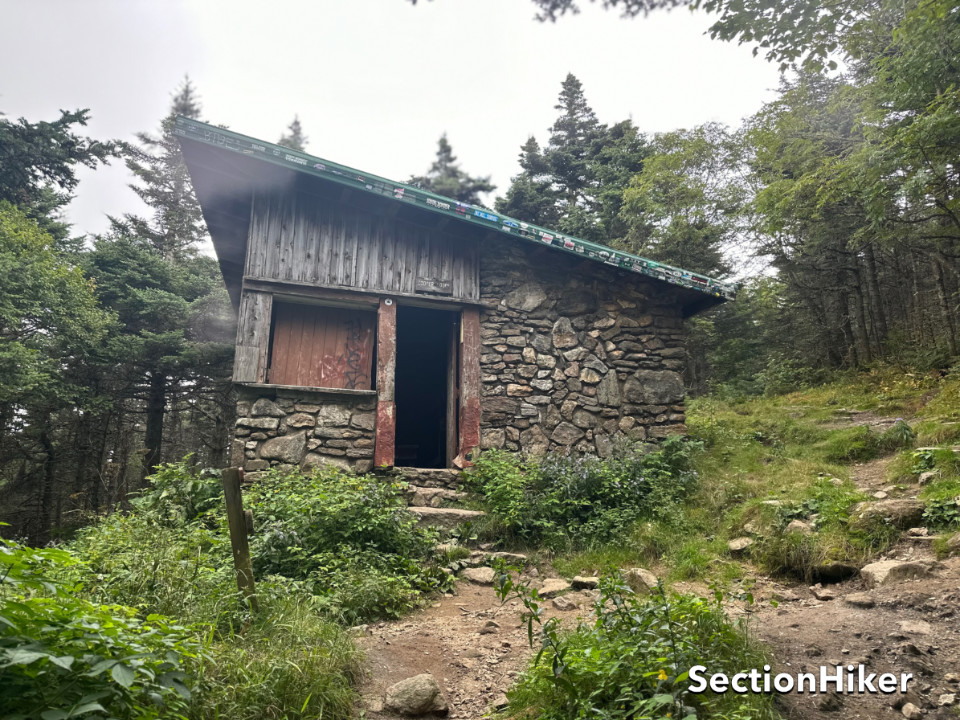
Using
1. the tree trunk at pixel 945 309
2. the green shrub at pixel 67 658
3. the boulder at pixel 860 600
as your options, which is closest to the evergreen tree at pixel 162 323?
the green shrub at pixel 67 658

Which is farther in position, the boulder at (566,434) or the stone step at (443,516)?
the boulder at (566,434)

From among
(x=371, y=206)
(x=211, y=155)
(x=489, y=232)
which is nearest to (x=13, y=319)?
(x=211, y=155)

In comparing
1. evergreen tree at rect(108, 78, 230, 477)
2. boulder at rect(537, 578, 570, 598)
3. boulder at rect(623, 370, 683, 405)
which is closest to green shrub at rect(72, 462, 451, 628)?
boulder at rect(537, 578, 570, 598)

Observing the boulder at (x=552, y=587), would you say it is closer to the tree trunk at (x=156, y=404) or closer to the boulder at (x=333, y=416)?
the boulder at (x=333, y=416)

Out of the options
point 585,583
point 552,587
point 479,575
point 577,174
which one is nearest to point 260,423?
point 479,575

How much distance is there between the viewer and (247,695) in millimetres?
2338

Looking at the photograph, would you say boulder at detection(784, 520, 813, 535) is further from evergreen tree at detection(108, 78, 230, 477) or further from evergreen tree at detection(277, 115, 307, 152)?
evergreen tree at detection(277, 115, 307, 152)

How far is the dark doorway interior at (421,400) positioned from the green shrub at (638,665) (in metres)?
8.38

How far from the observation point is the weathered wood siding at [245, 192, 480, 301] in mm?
6996

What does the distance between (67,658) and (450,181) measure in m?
21.4

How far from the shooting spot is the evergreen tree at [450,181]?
69.6ft

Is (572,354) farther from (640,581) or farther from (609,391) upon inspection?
(640,581)

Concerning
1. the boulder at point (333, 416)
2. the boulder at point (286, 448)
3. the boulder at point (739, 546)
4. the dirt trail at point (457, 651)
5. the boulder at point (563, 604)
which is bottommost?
the dirt trail at point (457, 651)

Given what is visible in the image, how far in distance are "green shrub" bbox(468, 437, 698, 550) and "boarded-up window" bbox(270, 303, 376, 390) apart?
2.23m
